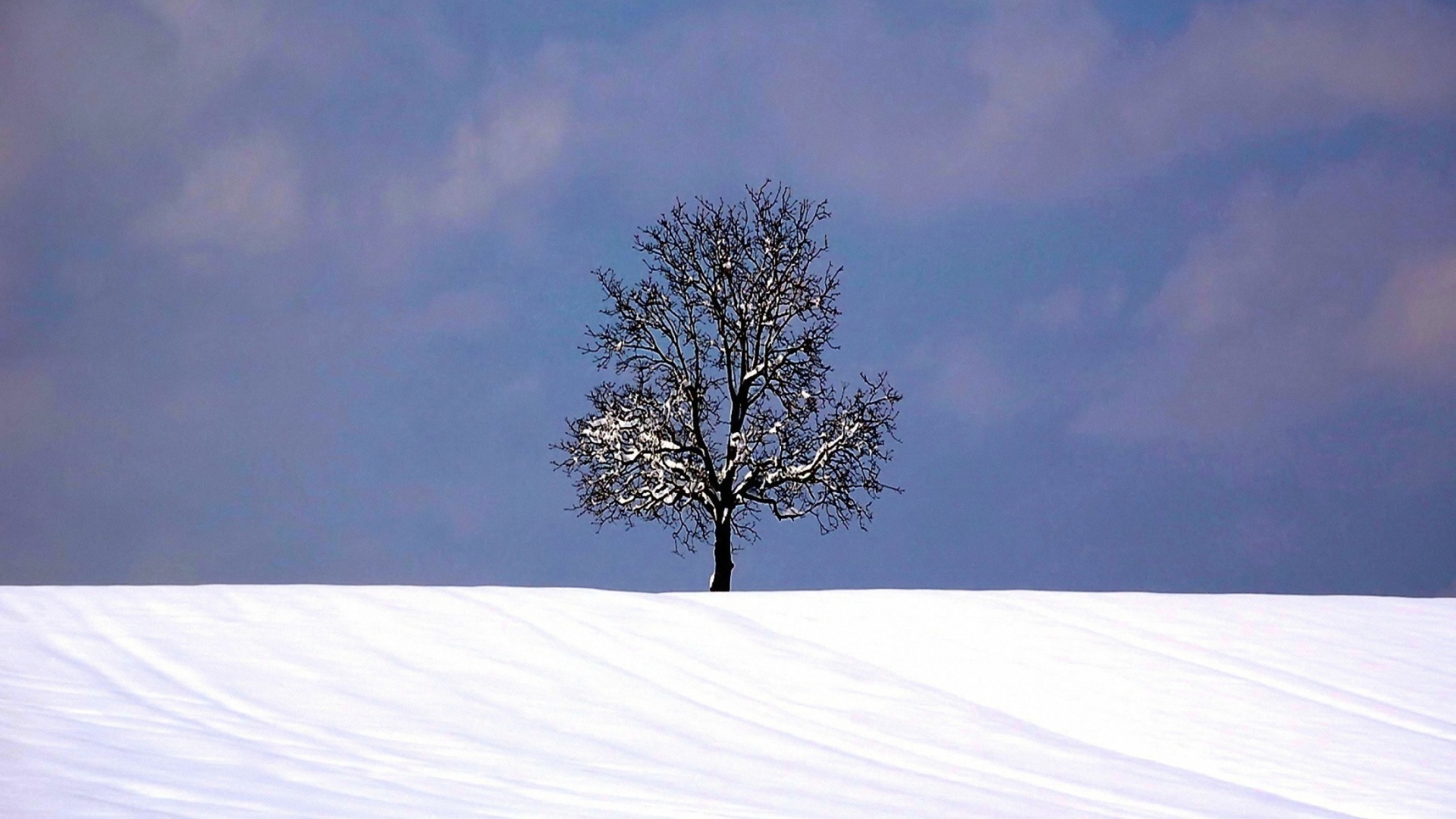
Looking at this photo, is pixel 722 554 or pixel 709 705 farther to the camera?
pixel 722 554

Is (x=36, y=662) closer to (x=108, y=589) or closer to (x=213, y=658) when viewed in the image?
(x=213, y=658)

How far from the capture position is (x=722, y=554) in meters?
15.5

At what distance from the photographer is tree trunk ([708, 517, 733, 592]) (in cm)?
1545

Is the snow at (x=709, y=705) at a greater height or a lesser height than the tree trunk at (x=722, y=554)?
lesser

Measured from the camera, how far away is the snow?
176 inches

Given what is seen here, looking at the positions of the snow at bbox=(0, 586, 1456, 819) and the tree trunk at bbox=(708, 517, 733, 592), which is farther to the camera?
the tree trunk at bbox=(708, 517, 733, 592)

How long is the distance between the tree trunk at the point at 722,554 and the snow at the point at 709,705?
7.03 m

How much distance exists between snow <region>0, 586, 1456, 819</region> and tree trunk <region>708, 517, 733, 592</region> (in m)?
7.03

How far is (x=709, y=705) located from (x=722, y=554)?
377 inches

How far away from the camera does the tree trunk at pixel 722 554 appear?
1545 centimetres

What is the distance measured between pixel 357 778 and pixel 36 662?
2.40m

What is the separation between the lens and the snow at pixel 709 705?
447 cm

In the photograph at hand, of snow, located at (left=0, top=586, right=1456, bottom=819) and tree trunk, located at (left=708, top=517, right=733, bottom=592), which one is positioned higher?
tree trunk, located at (left=708, top=517, right=733, bottom=592)

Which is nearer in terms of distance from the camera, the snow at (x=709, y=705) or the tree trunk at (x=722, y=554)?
the snow at (x=709, y=705)
